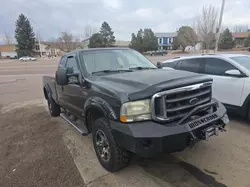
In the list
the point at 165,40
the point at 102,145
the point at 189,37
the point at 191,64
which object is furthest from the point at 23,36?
the point at 102,145

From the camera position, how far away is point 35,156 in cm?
362

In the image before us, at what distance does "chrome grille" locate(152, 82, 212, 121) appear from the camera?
245 centimetres

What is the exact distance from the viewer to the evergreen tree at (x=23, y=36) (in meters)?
64.5

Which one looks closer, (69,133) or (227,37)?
(69,133)

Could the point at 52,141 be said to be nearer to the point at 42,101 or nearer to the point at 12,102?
the point at 42,101

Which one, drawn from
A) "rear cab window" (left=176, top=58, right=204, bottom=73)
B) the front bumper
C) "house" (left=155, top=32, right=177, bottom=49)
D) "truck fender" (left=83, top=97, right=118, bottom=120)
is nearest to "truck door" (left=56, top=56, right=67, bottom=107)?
"truck fender" (left=83, top=97, right=118, bottom=120)

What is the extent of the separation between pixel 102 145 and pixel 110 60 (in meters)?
1.60

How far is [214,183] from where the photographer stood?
2674 mm

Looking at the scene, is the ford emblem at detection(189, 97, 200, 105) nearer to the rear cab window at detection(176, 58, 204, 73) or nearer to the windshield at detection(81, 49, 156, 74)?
the windshield at detection(81, 49, 156, 74)

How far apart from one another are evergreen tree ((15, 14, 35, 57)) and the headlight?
72601 mm

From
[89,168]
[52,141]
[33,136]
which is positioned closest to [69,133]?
[52,141]

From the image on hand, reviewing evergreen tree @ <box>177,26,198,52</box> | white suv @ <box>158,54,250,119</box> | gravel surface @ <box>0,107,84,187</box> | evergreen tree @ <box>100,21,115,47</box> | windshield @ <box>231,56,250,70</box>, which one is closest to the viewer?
gravel surface @ <box>0,107,84,187</box>

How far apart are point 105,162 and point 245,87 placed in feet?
11.5

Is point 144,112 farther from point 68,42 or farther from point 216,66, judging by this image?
point 68,42
